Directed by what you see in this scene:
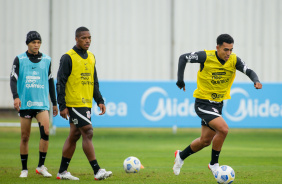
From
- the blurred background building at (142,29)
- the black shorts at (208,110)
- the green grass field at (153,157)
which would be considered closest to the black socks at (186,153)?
the green grass field at (153,157)

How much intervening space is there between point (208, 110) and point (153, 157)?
3589 millimetres

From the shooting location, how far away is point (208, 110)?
8.39 m

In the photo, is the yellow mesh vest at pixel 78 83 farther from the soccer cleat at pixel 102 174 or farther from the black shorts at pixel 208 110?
the black shorts at pixel 208 110

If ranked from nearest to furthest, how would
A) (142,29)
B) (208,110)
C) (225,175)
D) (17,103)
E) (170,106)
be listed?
(225,175) < (17,103) < (208,110) < (170,106) < (142,29)

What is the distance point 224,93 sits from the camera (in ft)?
28.0

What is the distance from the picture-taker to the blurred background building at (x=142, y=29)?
82.8 ft

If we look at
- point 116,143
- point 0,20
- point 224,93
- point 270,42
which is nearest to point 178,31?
point 270,42

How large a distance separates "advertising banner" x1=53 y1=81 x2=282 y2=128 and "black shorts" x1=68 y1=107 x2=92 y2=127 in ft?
27.8

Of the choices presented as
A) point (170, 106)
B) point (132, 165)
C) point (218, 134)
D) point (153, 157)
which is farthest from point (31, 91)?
point (170, 106)

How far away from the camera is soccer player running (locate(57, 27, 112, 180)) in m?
7.95

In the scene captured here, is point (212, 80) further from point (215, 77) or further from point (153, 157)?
point (153, 157)

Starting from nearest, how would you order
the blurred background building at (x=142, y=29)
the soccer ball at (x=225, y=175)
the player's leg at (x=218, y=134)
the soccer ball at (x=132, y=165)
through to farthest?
the soccer ball at (x=225, y=175) < the player's leg at (x=218, y=134) < the soccer ball at (x=132, y=165) < the blurred background building at (x=142, y=29)

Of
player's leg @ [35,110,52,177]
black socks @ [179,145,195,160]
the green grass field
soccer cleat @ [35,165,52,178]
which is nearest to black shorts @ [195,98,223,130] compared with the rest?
black socks @ [179,145,195,160]

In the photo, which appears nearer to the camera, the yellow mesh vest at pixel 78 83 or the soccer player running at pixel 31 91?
the yellow mesh vest at pixel 78 83
